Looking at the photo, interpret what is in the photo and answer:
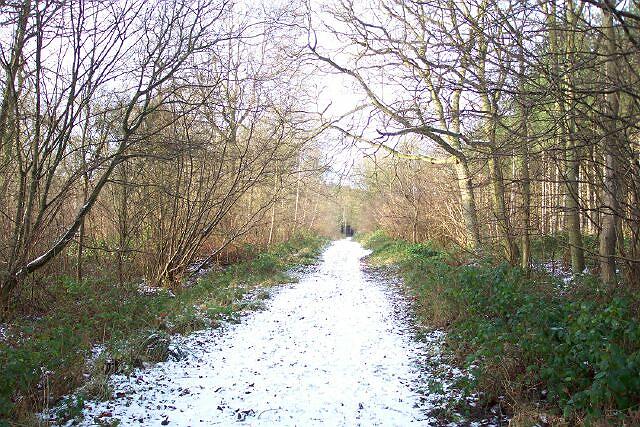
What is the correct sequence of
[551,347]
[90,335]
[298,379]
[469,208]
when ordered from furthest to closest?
[469,208]
[90,335]
[298,379]
[551,347]

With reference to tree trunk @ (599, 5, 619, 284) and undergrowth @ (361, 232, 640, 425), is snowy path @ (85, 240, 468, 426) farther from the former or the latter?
tree trunk @ (599, 5, 619, 284)

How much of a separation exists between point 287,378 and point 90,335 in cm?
316

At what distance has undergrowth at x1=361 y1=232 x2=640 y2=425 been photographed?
3.55 meters

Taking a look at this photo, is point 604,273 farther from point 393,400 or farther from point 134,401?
point 134,401

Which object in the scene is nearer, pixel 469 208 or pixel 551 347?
pixel 551 347

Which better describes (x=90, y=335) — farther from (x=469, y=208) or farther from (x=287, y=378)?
(x=469, y=208)

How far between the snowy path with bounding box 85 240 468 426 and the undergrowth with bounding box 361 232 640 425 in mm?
796

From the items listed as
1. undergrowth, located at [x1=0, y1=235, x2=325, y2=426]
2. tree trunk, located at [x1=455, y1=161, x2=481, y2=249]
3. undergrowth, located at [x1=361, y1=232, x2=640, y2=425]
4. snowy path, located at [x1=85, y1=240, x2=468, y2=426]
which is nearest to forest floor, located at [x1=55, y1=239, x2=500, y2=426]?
snowy path, located at [x1=85, y1=240, x2=468, y2=426]

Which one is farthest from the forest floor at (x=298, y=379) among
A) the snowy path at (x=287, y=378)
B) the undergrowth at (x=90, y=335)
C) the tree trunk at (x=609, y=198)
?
the tree trunk at (x=609, y=198)

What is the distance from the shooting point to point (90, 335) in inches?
256

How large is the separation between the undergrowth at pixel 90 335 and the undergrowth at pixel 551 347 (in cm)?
415

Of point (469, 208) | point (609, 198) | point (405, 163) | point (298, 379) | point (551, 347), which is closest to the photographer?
point (551, 347)

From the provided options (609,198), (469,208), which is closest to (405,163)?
(469,208)

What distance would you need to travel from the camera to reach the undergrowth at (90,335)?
4.28 metres
